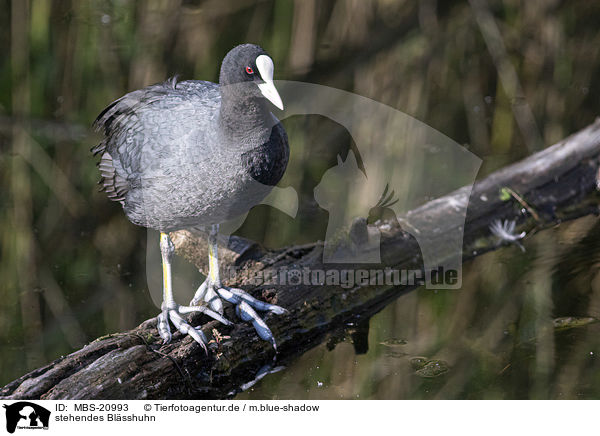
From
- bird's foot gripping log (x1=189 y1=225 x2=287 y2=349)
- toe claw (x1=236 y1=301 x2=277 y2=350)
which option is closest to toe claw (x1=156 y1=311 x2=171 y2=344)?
bird's foot gripping log (x1=189 y1=225 x2=287 y2=349)

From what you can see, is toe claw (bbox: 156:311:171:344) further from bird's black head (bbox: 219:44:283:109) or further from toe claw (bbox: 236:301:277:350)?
bird's black head (bbox: 219:44:283:109)

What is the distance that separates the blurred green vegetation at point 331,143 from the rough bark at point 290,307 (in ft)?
0.29

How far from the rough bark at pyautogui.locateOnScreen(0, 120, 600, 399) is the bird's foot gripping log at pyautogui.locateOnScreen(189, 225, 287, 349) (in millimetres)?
32

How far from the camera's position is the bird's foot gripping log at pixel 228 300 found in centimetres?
222

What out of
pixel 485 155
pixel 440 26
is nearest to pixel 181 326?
pixel 485 155

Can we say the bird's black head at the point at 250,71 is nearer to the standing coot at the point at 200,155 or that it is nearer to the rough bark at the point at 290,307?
the standing coot at the point at 200,155

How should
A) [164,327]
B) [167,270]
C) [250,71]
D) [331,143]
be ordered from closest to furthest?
1. [250,71]
2. [164,327]
3. [167,270]
4. [331,143]

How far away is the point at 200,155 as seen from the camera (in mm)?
2002

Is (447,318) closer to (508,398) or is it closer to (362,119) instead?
(508,398)

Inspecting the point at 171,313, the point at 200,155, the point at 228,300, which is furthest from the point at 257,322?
the point at 200,155

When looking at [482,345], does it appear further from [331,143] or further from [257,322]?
[331,143]

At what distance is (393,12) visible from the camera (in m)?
4.00
